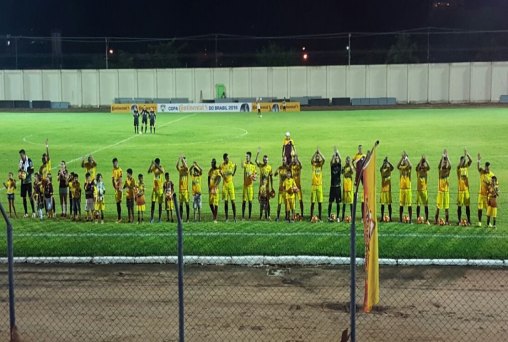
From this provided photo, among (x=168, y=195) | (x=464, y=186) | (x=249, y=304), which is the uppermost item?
(x=464, y=186)

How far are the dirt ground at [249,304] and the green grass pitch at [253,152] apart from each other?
123 cm

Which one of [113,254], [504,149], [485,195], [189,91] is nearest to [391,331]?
[113,254]

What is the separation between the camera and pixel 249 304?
10.7 metres

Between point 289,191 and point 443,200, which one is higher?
point 289,191

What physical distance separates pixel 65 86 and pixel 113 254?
66678mm

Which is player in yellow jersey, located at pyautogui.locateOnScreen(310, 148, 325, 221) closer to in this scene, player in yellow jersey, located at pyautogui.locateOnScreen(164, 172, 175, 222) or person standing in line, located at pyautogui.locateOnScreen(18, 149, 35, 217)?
player in yellow jersey, located at pyautogui.locateOnScreen(164, 172, 175, 222)

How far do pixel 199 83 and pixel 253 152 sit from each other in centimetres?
4521

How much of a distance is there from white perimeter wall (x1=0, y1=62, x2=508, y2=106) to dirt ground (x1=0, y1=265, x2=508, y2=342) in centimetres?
6376

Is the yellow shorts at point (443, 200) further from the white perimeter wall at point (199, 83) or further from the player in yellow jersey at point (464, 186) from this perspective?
the white perimeter wall at point (199, 83)

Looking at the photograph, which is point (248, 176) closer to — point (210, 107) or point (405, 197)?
point (405, 197)

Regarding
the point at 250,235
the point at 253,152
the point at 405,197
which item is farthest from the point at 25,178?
the point at 253,152

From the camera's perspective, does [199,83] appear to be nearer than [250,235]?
No

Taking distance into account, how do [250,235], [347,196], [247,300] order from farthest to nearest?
1. [347,196]
2. [250,235]
3. [247,300]

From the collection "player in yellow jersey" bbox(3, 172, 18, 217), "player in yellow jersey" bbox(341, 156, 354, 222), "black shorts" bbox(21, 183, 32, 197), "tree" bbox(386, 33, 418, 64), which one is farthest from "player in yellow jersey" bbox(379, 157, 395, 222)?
"tree" bbox(386, 33, 418, 64)
